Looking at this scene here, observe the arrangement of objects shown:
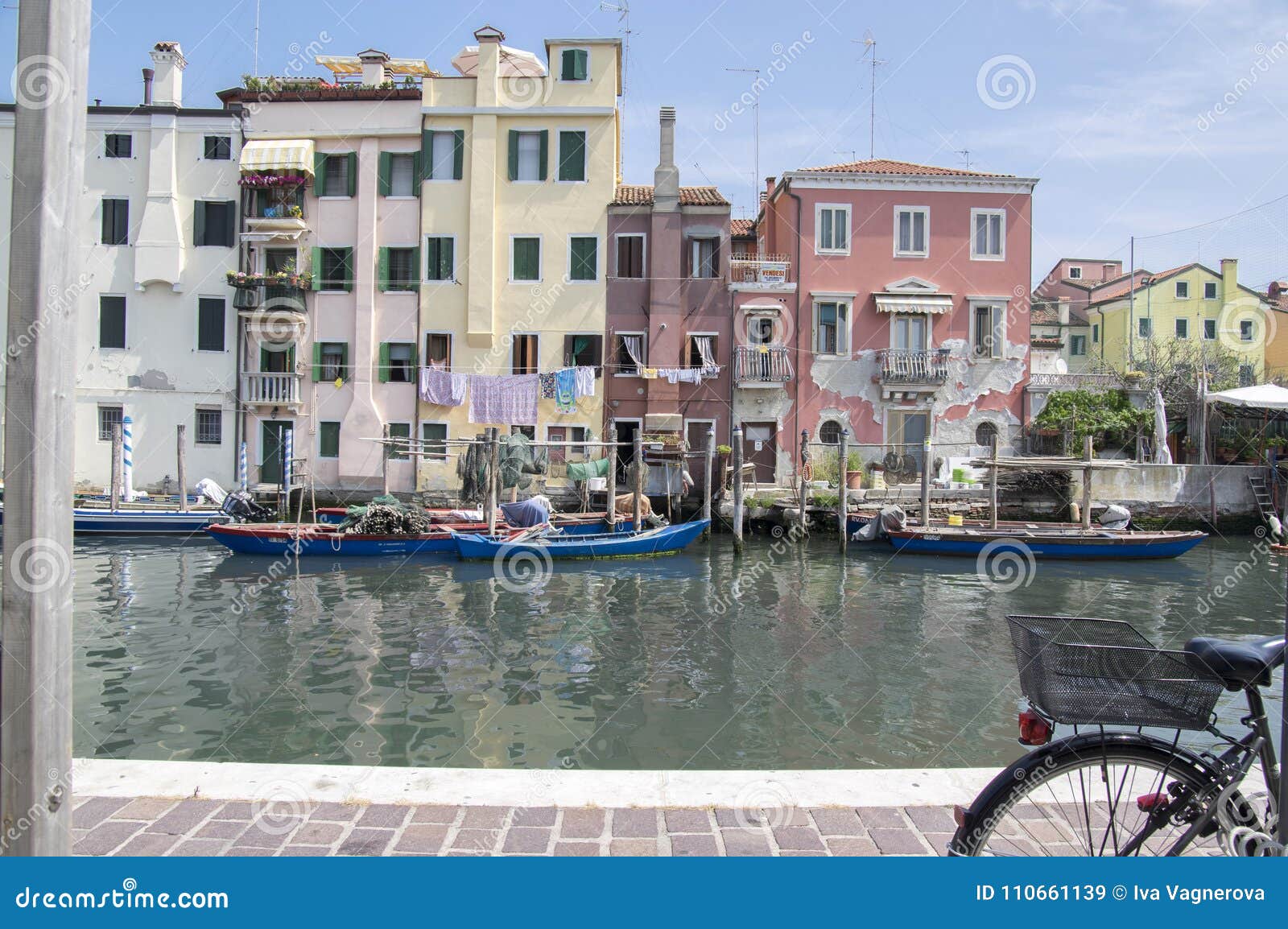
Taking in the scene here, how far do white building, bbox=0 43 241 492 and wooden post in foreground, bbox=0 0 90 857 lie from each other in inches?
1125

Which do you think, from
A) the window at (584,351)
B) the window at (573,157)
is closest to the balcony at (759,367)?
the window at (584,351)

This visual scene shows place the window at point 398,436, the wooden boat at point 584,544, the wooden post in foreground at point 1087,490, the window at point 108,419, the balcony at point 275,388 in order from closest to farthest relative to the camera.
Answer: the wooden boat at point 584,544, the wooden post in foreground at point 1087,490, the window at point 398,436, the balcony at point 275,388, the window at point 108,419

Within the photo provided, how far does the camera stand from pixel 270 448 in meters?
28.9

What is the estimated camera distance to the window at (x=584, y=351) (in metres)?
29.3

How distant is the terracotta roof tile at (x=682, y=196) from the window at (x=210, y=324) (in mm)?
12765

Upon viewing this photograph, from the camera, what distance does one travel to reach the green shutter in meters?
29.3

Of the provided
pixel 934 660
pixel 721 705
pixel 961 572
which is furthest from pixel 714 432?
pixel 721 705

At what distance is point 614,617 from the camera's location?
14.5 meters

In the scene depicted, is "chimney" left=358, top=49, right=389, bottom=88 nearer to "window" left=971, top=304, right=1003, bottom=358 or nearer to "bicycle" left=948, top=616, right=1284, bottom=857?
"window" left=971, top=304, right=1003, bottom=358

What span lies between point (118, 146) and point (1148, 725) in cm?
3349

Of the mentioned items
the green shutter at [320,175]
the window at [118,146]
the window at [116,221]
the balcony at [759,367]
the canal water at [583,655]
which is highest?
the window at [118,146]

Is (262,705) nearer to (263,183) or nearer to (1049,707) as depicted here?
(1049,707)

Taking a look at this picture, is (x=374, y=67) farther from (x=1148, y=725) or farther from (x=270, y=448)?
(x=1148, y=725)

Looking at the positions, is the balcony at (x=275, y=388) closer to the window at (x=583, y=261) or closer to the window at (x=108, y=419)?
the window at (x=108, y=419)
